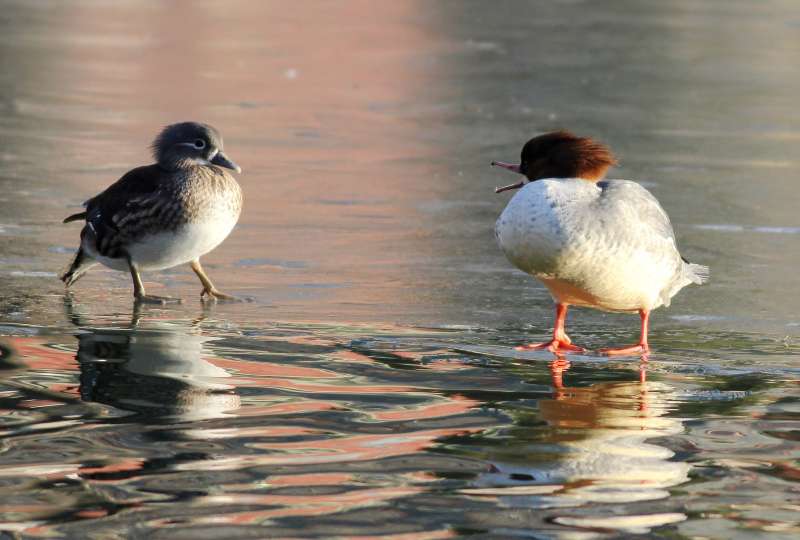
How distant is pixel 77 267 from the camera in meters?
7.49

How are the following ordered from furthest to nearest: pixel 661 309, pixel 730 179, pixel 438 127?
pixel 438 127
pixel 730 179
pixel 661 309

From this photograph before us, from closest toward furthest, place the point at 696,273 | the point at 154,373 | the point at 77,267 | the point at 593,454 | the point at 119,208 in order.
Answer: the point at 593,454
the point at 154,373
the point at 696,273
the point at 119,208
the point at 77,267

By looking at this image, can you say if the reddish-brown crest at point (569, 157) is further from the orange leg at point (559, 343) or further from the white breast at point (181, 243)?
the white breast at point (181, 243)

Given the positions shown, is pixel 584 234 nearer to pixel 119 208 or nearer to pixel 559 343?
pixel 559 343

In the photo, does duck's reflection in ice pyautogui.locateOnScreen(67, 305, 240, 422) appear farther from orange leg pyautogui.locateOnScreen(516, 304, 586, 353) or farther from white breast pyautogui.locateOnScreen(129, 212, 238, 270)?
orange leg pyautogui.locateOnScreen(516, 304, 586, 353)

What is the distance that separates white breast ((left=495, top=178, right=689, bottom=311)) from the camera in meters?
5.84

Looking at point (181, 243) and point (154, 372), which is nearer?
point (154, 372)

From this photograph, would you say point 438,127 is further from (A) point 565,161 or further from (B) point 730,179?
(A) point 565,161

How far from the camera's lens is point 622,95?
48.9 feet

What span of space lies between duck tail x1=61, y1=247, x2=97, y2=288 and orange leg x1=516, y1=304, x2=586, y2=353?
2448 mm

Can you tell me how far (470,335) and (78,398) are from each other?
2005mm

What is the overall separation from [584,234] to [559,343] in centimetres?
66

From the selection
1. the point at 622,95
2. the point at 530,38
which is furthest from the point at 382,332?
the point at 530,38

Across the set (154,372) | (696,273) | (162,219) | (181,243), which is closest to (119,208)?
(162,219)
